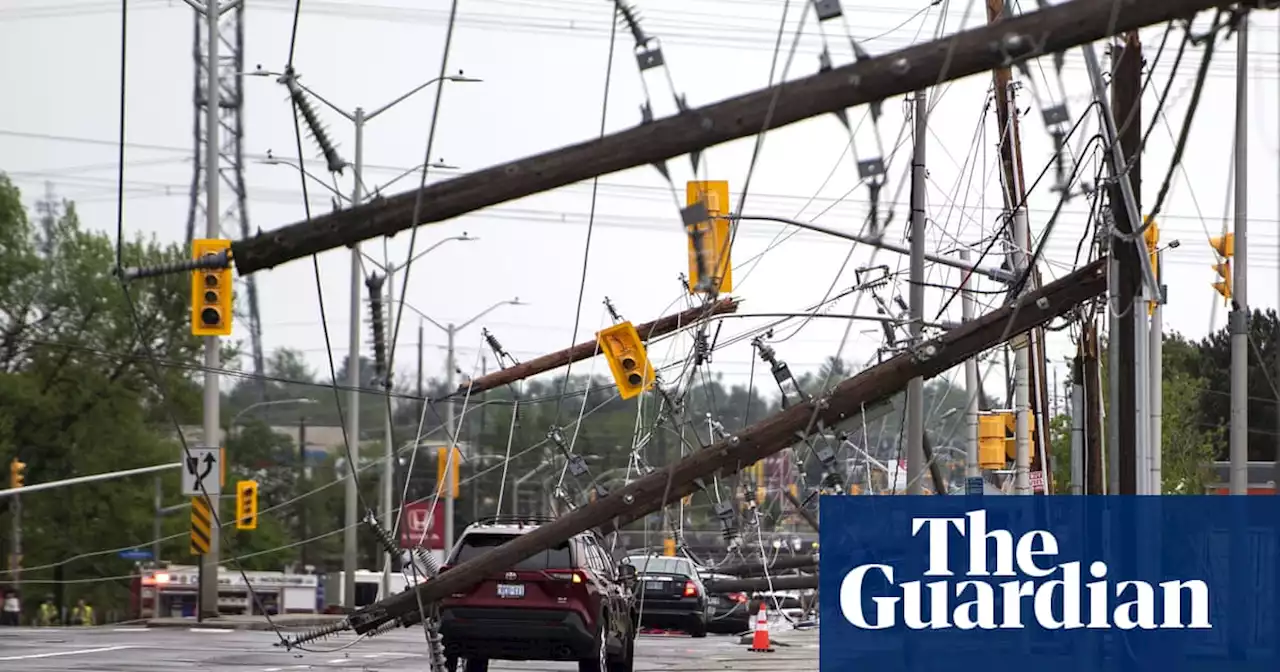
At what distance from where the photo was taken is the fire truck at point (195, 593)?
2598 inches

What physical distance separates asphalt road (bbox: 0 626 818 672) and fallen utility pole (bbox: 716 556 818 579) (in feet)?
19.3

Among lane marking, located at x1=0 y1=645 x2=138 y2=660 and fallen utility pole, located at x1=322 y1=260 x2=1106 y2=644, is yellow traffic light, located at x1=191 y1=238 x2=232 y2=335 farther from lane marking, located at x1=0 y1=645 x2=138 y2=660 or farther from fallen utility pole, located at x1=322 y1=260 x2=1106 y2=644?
fallen utility pole, located at x1=322 y1=260 x2=1106 y2=644

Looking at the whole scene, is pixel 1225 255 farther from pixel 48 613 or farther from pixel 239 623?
pixel 48 613

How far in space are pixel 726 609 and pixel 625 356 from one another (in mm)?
16793

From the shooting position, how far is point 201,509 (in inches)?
1639

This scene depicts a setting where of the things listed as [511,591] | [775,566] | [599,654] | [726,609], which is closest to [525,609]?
[511,591]

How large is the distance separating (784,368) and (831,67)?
36.7 feet

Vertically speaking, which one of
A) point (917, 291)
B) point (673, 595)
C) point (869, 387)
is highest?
point (917, 291)

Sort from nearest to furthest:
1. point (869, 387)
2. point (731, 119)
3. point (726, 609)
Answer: point (731, 119)
point (869, 387)
point (726, 609)

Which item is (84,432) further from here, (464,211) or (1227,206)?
(464,211)

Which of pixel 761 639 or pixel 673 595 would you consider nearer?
pixel 761 639

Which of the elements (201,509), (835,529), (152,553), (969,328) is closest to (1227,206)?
(969,328)

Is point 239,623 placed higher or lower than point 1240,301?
lower

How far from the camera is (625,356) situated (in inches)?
1160
